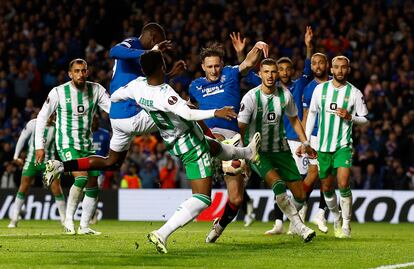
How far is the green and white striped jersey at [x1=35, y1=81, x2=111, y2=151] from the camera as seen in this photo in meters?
15.0

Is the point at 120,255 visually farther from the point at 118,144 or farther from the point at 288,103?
the point at 288,103

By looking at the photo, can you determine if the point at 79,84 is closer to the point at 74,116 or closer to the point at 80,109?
the point at 80,109

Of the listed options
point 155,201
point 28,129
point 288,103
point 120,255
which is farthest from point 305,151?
point 155,201

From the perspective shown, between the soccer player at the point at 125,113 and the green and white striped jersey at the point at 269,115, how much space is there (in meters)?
1.18

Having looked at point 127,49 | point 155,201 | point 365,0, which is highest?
point 365,0

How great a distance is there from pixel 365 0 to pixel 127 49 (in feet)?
52.7

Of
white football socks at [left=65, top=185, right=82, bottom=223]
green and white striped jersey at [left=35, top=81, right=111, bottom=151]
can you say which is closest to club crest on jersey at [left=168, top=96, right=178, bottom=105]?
green and white striped jersey at [left=35, top=81, right=111, bottom=151]

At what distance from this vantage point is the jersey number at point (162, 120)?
36.4 ft

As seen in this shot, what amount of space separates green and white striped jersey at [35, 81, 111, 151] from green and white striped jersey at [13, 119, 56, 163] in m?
4.17

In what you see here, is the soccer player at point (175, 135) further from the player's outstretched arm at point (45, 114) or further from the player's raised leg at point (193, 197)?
the player's outstretched arm at point (45, 114)

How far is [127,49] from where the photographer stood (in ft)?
42.2

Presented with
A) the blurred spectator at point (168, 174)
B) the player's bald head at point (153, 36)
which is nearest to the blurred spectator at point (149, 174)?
the blurred spectator at point (168, 174)

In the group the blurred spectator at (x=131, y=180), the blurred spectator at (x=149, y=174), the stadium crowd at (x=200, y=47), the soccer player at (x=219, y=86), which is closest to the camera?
the soccer player at (x=219, y=86)

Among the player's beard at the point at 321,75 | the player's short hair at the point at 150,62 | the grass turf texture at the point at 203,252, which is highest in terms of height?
the player's short hair at the point at 150,62
